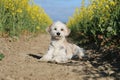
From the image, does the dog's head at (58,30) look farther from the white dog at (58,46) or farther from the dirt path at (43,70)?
the dirt path at (43,70)

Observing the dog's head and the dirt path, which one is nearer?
the dirt path

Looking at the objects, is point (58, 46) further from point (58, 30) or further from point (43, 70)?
point (43, 70)

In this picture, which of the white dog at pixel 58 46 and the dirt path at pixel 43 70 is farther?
the white dog at pixel 58 46

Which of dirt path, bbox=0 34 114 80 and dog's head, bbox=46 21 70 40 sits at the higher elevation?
dog's head, bbox=46 21 70 40

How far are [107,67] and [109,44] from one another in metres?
2.44

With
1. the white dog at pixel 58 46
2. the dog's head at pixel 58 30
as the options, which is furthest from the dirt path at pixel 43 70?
the dog's head at pixel 58 30

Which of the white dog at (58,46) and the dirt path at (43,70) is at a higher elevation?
the white dog at (58,46)

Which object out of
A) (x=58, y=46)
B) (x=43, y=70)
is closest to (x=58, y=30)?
(x=58, y=46)

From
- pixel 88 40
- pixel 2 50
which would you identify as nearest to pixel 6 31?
pixel 88 40

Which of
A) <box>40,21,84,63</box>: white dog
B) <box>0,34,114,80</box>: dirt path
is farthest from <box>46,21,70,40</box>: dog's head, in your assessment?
<box>0,34,114,80</box>: dirt path

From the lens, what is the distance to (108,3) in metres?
9.77

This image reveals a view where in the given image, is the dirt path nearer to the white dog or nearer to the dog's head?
the white dog

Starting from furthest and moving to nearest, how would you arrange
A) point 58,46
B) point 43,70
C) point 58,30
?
point 58,46, point 58,30, point 43,70

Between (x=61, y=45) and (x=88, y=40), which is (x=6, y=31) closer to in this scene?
(x=88, y=40)
